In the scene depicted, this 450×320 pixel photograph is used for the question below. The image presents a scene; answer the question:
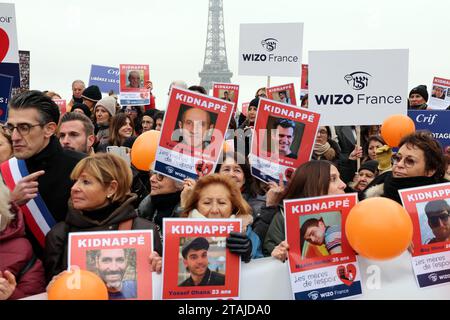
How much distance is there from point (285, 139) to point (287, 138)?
0.9 inches

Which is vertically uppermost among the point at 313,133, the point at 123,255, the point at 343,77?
the point at 343,77

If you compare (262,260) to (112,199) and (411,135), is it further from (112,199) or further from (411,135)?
(411,135)

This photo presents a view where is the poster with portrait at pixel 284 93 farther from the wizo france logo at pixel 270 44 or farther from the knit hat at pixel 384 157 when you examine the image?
the knit hat at pixel 384 157

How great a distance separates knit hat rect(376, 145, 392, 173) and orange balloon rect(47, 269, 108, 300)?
5.23 metres

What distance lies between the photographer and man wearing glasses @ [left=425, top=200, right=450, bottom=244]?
175 inches

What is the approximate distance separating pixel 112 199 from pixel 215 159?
→ 5.61ft

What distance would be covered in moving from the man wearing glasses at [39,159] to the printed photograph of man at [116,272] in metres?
1.07

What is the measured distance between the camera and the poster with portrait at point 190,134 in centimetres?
625

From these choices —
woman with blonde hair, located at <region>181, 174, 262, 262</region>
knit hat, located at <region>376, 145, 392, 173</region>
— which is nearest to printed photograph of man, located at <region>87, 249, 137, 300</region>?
woman with blonde hair, located at <region>181, 174, 262, 262</region>

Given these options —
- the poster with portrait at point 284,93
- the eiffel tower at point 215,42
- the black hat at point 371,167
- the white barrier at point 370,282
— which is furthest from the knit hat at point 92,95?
the eiffel tower at point 215,42

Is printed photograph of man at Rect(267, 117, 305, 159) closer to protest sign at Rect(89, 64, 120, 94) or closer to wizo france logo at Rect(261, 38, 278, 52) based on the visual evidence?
wizo france logo at Rect(261, 38, 278, 52)

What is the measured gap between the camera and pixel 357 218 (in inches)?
164

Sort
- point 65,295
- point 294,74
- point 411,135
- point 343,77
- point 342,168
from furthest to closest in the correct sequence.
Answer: point 294,74 < point 342,168 < point 343,77 < point 411,135 < point 65,295
